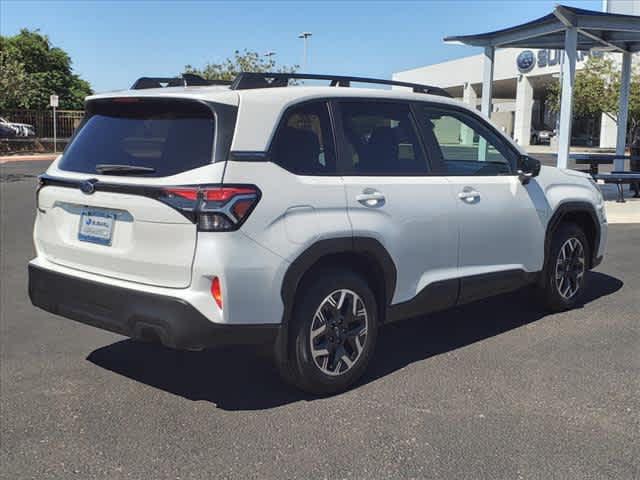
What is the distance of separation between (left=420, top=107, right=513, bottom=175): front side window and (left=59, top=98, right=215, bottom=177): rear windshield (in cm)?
174

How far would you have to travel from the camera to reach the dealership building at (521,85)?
5312 centimetres

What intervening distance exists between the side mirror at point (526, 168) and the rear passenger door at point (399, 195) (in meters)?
0.90

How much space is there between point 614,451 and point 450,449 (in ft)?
2.72

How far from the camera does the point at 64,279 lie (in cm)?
418

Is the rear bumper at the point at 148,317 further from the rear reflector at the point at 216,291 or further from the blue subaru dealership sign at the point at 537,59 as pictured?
the blue subaru dealership sign at the point at 537,59

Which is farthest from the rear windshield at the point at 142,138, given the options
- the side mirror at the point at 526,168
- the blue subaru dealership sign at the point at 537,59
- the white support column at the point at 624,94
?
the blue subaru dealership sign at the point at 537,59

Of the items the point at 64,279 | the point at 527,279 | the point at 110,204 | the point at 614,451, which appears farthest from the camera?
the point at 527,279

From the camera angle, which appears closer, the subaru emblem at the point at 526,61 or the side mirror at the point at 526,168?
the side mirror at the point at 526,168

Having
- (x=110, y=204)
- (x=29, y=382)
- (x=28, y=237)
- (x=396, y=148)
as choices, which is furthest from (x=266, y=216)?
(x=28, y=237)

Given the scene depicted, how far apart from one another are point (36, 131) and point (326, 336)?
40.7 meters

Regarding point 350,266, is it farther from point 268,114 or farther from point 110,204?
point 110,204

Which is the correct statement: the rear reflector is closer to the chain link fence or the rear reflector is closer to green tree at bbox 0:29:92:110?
the chain link fence

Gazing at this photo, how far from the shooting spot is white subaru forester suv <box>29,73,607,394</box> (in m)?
3.69

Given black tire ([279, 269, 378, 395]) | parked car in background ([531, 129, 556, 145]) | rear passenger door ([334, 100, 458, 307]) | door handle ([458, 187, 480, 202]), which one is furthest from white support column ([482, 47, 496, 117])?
parked car in background ([531, 129, 556, 145])
